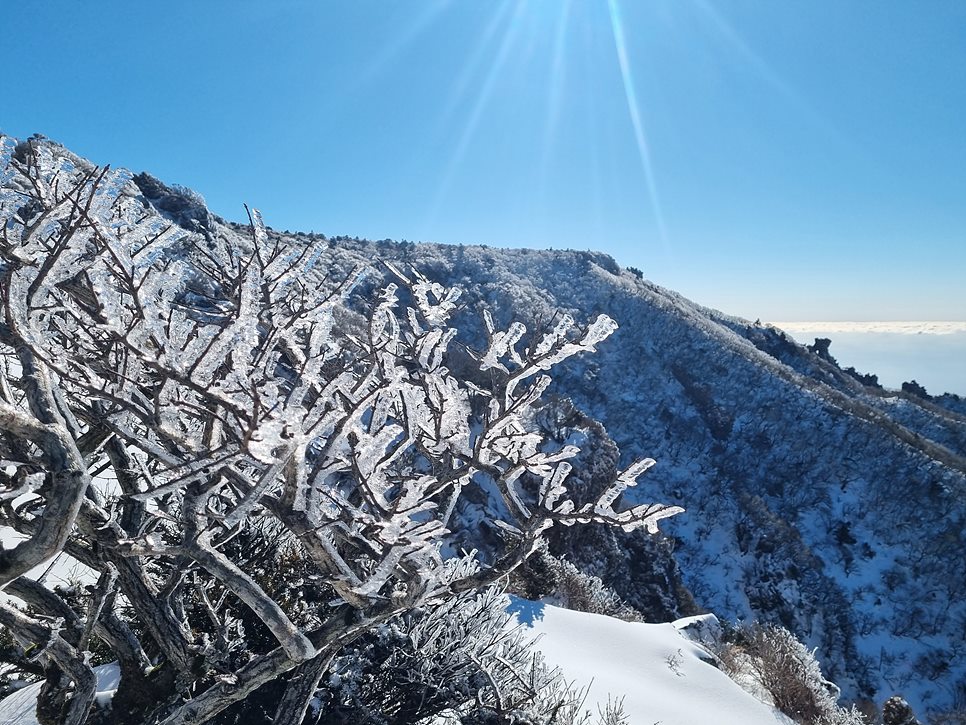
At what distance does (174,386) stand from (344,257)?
4200 centimetres

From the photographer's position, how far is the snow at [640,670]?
199 inches

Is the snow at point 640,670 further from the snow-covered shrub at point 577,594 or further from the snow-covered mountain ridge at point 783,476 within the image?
the snow-covered mountain ridge at point 783,476

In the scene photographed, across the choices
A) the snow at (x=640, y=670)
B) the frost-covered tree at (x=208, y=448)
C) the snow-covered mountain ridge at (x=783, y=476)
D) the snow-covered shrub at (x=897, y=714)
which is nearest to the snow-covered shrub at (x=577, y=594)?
the snow at (x=640, y=670)

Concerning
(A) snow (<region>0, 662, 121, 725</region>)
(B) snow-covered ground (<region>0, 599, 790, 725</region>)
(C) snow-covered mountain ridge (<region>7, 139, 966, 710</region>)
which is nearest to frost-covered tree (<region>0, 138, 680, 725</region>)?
(A) snow (<region>0, 662, 121, 725</region>)

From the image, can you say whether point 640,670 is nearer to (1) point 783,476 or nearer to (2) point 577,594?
(2) point 577,594

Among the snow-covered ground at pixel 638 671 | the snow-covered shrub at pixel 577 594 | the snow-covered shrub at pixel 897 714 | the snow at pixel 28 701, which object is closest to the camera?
the snow at pixel 28 701

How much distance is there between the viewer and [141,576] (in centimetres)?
314

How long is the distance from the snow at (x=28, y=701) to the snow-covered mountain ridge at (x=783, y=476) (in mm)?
16318

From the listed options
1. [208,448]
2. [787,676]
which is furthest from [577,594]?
[208,448]

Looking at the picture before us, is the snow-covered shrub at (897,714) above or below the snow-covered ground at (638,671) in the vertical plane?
below

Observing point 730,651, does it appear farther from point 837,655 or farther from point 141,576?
point 837,655

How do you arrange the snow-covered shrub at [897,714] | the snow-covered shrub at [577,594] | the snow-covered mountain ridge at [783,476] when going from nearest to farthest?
the snow-covered shrub at [897,714]
the snow-covered shrub at [577,594]
the snow-covered mountain ridge at [783,476]

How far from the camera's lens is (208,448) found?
2.09 metres

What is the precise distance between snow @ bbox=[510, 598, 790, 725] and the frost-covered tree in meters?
2.62
